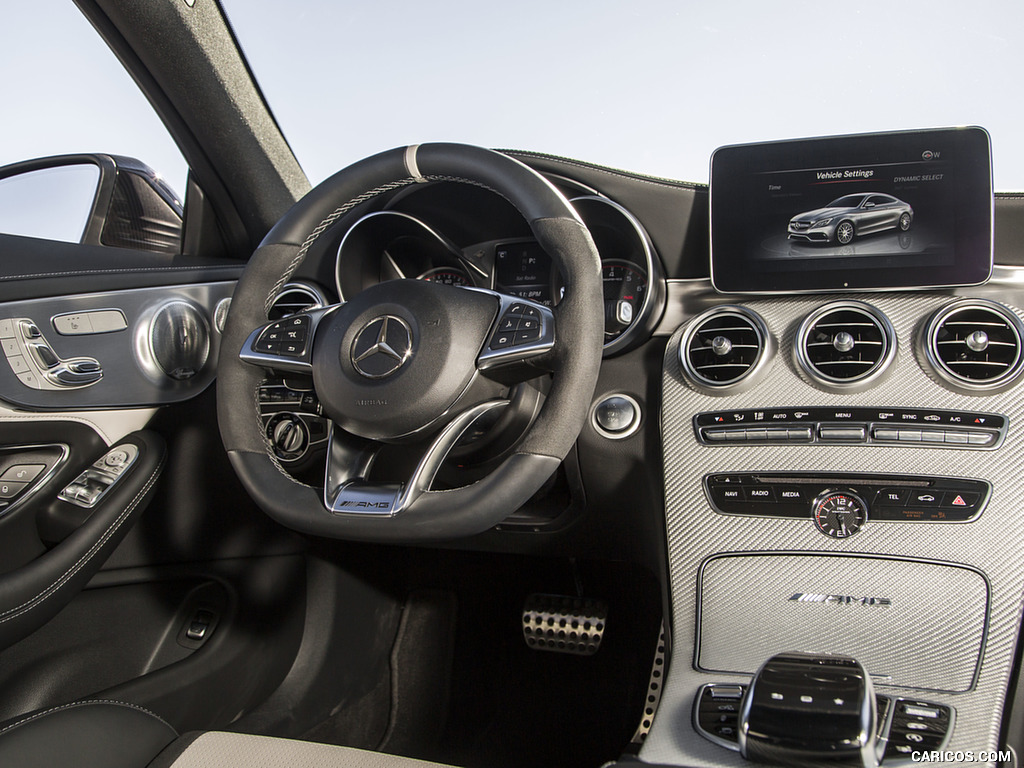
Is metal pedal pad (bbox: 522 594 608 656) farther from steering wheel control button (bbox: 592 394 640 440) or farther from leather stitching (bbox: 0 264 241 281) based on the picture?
leather stitching (bbox: 0 264 241 281)

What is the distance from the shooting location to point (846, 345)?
139cm

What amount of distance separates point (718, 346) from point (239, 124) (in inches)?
46.8

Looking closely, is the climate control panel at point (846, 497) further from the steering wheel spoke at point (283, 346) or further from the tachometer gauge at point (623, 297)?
the steering wheel spoke at point (283, 346)

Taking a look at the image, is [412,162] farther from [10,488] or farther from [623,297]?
[10,488]

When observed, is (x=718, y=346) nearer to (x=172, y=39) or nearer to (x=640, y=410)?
(x=640, y=410)

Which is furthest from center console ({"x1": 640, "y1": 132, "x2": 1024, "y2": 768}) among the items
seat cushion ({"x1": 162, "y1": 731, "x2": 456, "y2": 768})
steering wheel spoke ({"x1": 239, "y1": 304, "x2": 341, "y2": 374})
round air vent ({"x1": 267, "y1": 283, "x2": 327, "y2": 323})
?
round air vent ({"x1": 267, "y1": 283, "x2": 327, "y2": 323})

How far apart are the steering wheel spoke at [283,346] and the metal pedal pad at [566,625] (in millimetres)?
1045

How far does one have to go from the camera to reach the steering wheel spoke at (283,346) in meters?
1.21

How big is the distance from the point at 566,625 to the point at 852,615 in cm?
80

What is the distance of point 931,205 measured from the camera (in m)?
1.38

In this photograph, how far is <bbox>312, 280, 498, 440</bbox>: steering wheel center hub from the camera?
111 centimetres

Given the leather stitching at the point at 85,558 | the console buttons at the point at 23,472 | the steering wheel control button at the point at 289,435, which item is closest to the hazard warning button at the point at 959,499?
the steering wheel control button at the point at 289,435

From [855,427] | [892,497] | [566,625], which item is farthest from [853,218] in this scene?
[566,625]

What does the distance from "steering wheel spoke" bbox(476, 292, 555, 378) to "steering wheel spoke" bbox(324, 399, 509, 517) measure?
8 cm
